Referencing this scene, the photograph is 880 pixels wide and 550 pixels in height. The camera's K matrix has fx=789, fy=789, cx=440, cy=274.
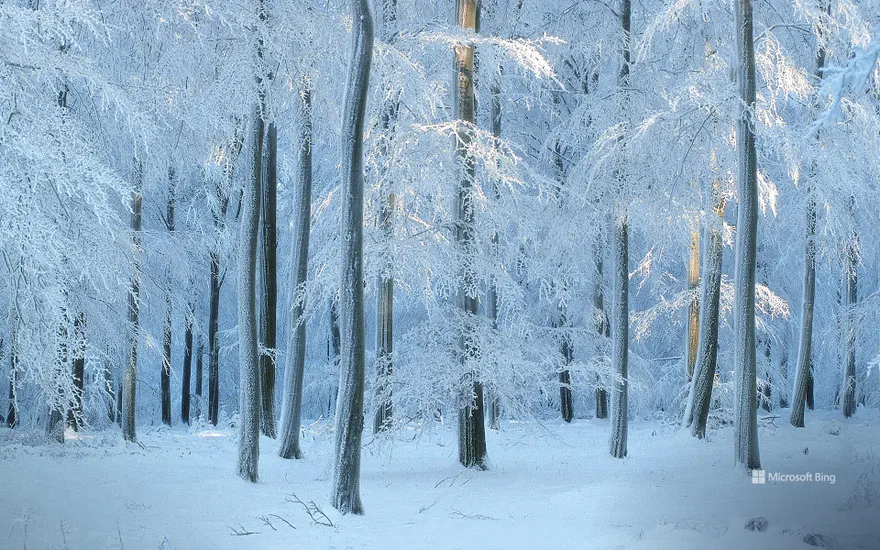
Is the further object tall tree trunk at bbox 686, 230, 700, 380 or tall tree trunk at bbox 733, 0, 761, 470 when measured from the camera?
tall tree trunk at bbox 686, 230, 700, 380

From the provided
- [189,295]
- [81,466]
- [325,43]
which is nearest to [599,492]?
[325,43]

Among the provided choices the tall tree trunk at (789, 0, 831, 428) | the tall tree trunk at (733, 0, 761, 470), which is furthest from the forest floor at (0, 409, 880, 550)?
the tall tree trunk at (789, 0, 831, 428)

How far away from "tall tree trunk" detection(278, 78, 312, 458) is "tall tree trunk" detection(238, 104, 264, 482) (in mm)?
2023

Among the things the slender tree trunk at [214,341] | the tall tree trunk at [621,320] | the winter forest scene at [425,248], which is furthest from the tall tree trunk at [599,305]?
the slender tree trunk at [214,341]

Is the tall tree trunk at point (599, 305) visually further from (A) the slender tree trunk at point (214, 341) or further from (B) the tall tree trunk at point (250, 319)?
(A) the slender tree trunk at point (214, 341)

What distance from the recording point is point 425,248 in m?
10.3

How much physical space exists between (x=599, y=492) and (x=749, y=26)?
20.5 feet

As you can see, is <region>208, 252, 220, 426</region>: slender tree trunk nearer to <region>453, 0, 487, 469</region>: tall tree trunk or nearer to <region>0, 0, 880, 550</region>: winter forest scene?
<region>0, 0, 880, 550</region>: winter forest scene

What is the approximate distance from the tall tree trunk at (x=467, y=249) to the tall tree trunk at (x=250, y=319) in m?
2.67

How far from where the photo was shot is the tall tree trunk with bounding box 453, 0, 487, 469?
34.9 ft

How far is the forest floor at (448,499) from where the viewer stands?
6898 millimetres

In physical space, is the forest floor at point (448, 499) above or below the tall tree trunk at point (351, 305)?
below

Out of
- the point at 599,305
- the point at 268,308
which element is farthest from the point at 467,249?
the point at 599,305

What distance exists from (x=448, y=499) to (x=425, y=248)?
3178 mm
